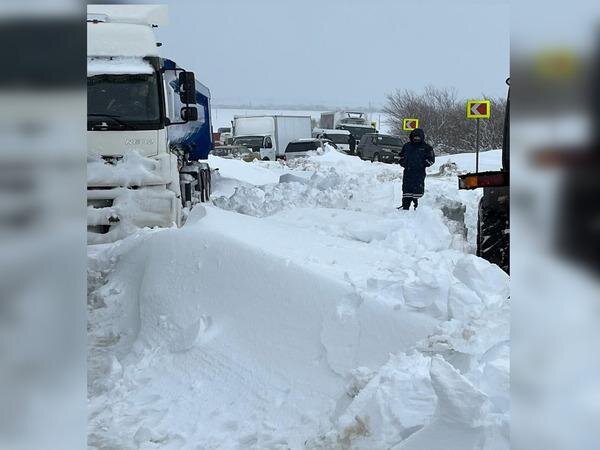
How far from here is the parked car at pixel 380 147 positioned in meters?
30.0

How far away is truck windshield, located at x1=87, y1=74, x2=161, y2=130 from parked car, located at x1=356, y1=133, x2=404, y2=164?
20.5 meters

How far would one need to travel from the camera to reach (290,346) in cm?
479

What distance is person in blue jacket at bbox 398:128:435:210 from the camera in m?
12.4

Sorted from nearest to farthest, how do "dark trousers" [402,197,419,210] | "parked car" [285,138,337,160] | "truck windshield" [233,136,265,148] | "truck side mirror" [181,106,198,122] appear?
"truck side mirror" [181,106,198,122]
"dark trousers" [402,197,419,210]
"parked car" [285,138,337,160]
"truck windshield" [233,136,265,148]

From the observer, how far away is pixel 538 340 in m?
2.14

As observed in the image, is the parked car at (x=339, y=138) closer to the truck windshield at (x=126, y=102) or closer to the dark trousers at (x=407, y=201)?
the dark trousers at (x=407, y=201)

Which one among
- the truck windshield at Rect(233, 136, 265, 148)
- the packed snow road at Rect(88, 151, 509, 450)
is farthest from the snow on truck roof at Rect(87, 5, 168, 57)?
the truck windshield at Rect(233, 136, 265, 148)

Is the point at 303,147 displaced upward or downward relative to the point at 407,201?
upward

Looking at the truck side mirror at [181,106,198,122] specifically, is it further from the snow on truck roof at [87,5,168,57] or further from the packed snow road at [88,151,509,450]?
the packed snow road at [88,151,509,450]

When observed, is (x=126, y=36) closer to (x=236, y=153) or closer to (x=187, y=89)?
(x=187, y=89)

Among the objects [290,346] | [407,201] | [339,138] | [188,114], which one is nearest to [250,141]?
[339,138]

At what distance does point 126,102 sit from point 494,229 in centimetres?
526

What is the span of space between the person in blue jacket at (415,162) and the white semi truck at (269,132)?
1932 cm

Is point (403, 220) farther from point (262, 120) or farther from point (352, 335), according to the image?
point (262, 120)
